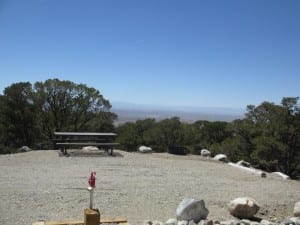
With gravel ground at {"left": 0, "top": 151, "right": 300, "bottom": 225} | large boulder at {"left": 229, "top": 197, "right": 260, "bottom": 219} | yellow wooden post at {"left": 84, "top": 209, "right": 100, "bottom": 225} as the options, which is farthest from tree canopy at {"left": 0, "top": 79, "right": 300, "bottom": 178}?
yellow wooden post at {"left": 84, "top": 209, "right": 100, "bottom": 225}

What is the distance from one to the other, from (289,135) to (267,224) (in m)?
14.8

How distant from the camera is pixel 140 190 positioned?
9875 mm

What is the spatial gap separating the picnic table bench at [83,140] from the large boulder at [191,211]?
31.0 ft

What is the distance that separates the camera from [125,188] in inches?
395

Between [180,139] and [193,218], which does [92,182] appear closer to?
Answer: [193,218]

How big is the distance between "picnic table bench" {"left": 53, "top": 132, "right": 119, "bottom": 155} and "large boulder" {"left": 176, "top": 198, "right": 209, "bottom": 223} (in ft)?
31.0

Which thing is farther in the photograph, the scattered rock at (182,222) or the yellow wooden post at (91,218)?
the scattered rock at (182,222)

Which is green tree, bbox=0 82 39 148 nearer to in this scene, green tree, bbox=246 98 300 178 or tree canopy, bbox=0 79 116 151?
tree canopy, bbox=0 79 116 151

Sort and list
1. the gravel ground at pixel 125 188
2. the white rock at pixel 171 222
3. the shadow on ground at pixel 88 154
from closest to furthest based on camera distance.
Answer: the white rock at pixel 171 222 < the gravel ground at pixel 125 188 < the shadow on ground at pixel 88 154

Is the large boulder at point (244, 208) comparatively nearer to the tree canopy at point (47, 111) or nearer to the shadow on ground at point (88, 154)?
the shadow on ground at point (88, 154)

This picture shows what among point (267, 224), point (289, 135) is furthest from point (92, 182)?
point (289, 135)

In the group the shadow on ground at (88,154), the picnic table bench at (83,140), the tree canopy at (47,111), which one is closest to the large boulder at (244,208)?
the shadow on ground at (88,154)

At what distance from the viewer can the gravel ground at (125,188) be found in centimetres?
787

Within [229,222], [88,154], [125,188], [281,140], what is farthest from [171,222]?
[281,140]
